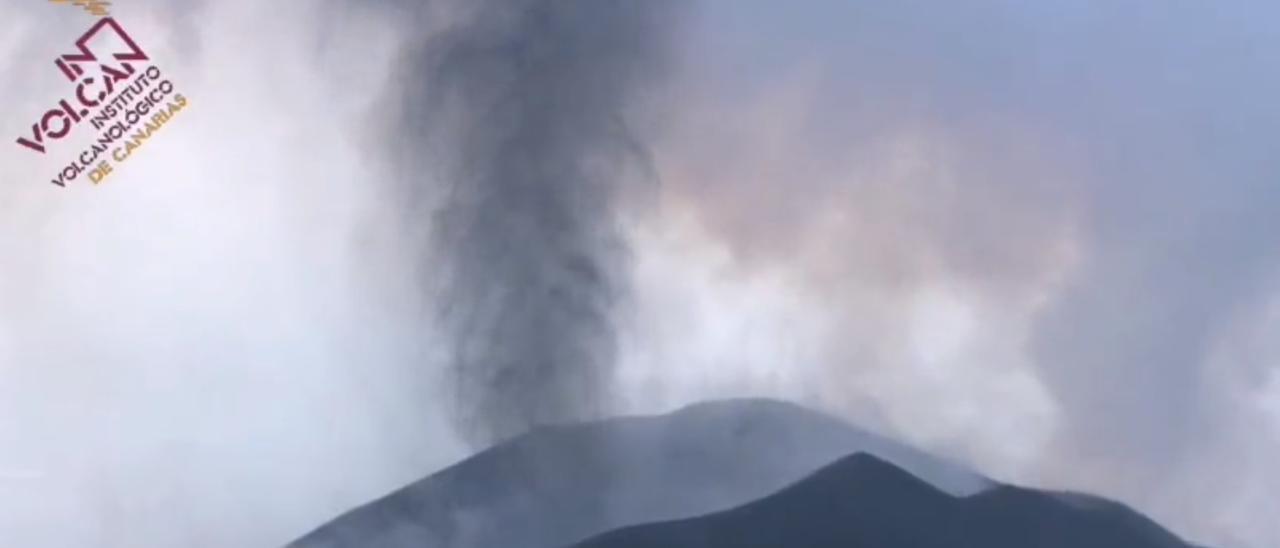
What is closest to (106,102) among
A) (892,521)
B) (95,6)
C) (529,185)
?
(95,6)

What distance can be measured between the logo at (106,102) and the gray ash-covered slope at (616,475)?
445 cm

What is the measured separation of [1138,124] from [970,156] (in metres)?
1.72

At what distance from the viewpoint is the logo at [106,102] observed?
12.8 m

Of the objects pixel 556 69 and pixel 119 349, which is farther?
pixel 556 69

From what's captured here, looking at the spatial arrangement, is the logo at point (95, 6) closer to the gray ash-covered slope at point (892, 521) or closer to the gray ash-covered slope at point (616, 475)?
the gray ash-covered slope at point (616, 475)

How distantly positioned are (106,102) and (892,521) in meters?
Result: 9.08

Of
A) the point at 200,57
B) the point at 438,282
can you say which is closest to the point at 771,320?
the point at 438,282

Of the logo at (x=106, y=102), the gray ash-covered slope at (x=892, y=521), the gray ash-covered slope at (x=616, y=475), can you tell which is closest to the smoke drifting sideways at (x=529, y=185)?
the gray ash-covered slope at (x=616, y=475)

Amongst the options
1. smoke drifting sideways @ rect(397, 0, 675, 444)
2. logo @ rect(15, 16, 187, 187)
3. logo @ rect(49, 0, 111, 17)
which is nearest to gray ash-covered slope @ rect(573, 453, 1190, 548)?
smoke drifting sideways @ rect(397, 0, 675, 444)

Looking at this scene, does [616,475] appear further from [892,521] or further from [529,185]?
[529,185]

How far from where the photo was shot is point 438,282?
13844 mm

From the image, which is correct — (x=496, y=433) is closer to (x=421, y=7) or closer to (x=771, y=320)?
(x=771, y=320)

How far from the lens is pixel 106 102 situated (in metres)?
13.1

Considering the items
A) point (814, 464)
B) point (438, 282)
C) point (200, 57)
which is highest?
point (200, 57)
